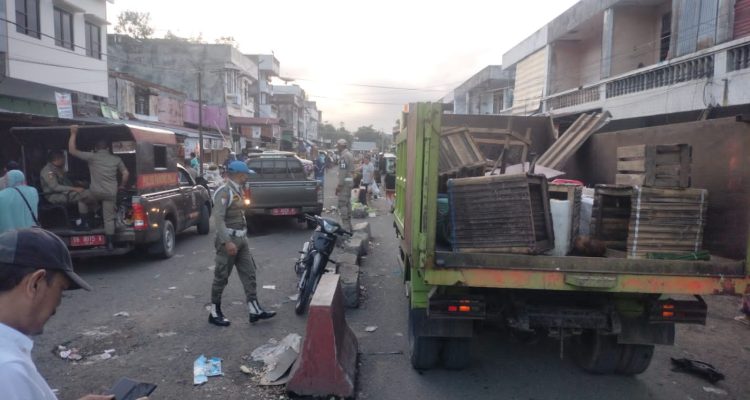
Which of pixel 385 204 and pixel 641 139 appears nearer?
pixel 641 139

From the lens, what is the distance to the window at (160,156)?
8.89 metres

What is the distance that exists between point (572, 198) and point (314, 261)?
3.22m

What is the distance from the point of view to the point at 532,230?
3.64 m

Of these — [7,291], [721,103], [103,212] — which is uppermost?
[721,103]

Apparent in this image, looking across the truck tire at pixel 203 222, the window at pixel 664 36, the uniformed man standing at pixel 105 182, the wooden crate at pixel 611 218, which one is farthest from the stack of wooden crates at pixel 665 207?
the window at pixel 664 36

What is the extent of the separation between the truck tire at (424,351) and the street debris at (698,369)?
2.25m

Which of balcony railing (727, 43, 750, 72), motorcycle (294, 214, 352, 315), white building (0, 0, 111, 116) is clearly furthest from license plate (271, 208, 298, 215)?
white building (0, 0, 111, 116)

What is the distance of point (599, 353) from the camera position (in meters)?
4.23

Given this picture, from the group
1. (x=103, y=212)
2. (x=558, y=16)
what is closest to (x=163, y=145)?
(x=103, y=212)

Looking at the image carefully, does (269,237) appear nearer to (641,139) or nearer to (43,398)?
(641,139)

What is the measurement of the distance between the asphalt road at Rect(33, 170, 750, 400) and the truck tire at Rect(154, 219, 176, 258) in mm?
866

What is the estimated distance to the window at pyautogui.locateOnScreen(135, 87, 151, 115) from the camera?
23.6 meters

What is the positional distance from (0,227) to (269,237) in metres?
5.68

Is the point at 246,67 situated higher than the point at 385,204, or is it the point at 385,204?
A: the point at 246,67
